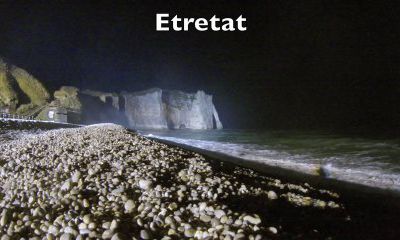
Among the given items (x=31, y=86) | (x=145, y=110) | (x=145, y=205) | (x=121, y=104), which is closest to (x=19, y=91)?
(x=31, y=86)

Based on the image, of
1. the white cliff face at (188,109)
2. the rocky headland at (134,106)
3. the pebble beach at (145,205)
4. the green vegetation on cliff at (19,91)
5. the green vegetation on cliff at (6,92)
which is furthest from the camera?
the white cliff face at (188,109)

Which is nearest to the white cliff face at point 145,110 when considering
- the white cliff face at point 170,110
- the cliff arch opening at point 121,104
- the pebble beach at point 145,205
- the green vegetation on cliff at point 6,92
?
the white cliff face at point 170,110

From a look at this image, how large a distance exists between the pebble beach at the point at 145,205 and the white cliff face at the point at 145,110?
5418 cm

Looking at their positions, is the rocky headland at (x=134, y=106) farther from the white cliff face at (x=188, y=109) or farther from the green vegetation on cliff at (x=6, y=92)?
the green vegetation on cliff at (x=6, y=92)

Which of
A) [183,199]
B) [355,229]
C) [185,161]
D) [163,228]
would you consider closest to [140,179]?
[183,199]

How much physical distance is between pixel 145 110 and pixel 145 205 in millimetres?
60052

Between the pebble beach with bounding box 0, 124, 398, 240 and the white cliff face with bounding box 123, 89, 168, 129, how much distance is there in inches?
2133

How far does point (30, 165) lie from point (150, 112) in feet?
183

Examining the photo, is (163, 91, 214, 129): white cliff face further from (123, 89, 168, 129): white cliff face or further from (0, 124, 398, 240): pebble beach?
(0, 124, 398, 240): pebble beach

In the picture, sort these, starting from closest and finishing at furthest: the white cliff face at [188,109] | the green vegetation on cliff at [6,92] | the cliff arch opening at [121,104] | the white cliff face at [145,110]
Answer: the green vegetation on cliff at [6,92] → the white cliff face at [188,109] → the white cliff face at [145,110] → the cliff arch opening at [121,104]

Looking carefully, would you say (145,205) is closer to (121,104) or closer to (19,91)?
(19,91)

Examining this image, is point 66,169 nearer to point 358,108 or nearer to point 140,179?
point 140,179

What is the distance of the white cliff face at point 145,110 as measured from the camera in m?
62.0

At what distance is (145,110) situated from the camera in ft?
209
